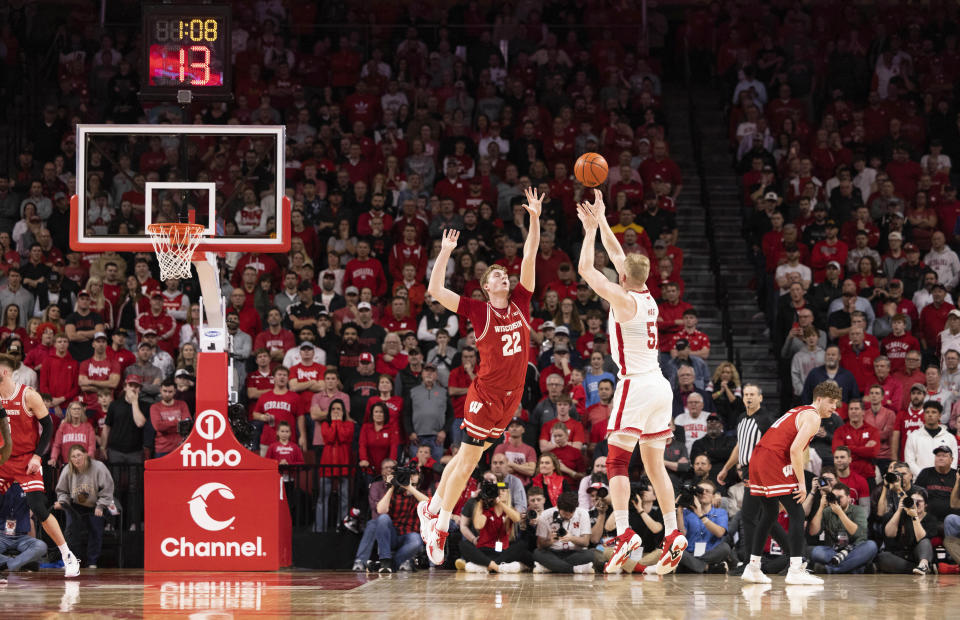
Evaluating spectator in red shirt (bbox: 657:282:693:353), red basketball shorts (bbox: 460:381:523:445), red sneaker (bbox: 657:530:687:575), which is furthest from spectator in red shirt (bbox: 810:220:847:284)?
red basketball shorts (bbox: 460:381:523:445)

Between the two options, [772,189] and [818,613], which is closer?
[818,613]

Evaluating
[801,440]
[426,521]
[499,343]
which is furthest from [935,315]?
[426,521]

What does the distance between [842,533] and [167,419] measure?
26.8ft

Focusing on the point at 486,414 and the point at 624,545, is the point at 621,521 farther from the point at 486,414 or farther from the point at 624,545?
the point at 486,414

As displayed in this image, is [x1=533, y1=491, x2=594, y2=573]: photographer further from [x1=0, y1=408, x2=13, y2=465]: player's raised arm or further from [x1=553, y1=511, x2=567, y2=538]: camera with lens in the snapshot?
[x1=0, y1=408, x2=13, y2=465]: player's raised arm

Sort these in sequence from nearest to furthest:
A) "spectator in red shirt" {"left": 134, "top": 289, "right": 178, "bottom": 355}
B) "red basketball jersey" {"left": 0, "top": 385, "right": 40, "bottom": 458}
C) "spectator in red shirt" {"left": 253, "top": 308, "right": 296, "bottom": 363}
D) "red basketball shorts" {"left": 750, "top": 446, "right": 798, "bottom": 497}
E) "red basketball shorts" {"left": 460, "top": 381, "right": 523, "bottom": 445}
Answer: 1. "red basketball shorts" {"left": 460, "top": 381, "right": 523, "bottom": 445}
2. "red basketball shorts" {"left": 750, "top": 446, "right": 798, "bottom": 497}
3. "red basketball jersey" {"left": 0, "top": 385, "right": 40, "bottom": 458}
4. "spectator in red shirt" {"left": 253, "top": 308, "right": 296, "bottom": 363}
5. "spectator in red shirt" {"left": 134, "top": 289, "right": 178, "bottom": 355}

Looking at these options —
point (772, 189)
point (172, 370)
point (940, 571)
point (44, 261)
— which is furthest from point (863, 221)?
point (44, 261)

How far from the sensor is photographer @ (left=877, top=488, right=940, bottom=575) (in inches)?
541

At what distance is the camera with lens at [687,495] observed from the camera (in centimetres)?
1367

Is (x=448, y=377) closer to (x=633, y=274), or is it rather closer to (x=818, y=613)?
(x=633, y=274)

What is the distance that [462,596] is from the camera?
1000 centimetres

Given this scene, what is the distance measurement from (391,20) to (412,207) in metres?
6.37

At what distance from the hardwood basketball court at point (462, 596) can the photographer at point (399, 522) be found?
3.22 ft

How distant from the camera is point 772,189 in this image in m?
19.1
